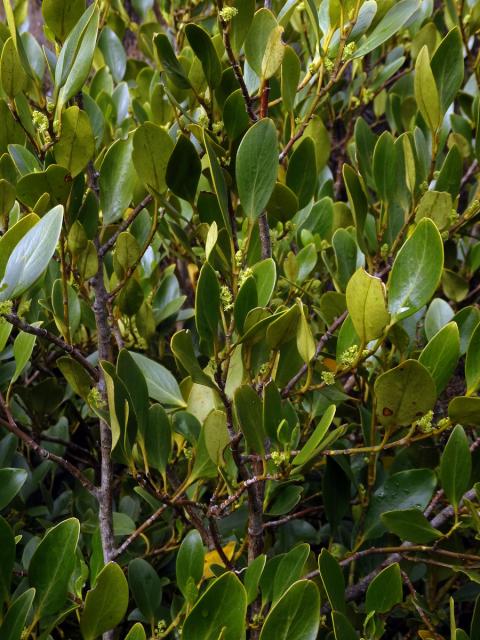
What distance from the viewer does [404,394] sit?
30.0 inches

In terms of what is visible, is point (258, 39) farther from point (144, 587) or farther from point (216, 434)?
point (144, 587)

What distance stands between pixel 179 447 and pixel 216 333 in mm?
308

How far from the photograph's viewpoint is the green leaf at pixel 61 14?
0.84m

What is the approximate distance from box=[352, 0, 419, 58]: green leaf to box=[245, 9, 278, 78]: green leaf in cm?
11

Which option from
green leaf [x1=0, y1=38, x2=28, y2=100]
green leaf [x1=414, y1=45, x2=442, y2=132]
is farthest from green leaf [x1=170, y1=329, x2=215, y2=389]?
green leaf [x1=414, y1=45, x2=442, y2=132]

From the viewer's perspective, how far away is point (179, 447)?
101 cm

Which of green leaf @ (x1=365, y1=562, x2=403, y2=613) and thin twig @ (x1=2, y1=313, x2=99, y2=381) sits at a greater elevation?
thin twig @ (x1=2, y1=313, x2=99, y2=381)

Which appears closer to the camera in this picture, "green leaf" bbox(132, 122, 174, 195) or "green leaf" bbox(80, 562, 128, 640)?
"green leaf" bbox(80, 562, 128, 640)

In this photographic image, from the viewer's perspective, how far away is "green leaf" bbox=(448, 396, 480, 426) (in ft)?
2.45

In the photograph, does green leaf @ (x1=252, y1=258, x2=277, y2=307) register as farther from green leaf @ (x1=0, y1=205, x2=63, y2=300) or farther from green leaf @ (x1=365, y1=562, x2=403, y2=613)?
green leaf @ (x1=365, y1=562, x2=403, y2=613)

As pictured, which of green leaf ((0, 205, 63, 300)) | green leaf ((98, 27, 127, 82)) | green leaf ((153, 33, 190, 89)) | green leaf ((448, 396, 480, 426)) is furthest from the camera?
green leaf ((98, 27, 127, 82))

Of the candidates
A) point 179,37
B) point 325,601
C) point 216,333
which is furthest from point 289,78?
point 179,37

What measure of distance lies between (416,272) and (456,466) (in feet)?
0.86

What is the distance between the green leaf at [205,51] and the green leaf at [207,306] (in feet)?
0.92
